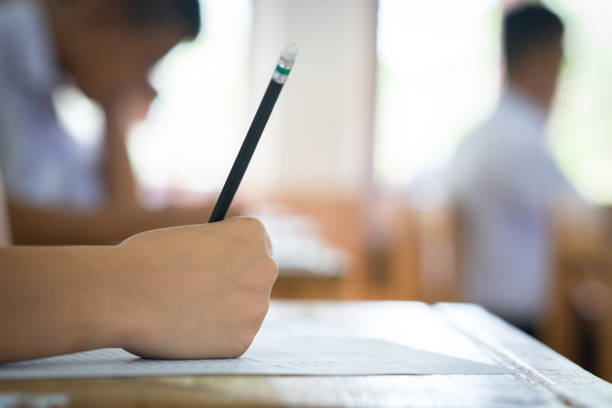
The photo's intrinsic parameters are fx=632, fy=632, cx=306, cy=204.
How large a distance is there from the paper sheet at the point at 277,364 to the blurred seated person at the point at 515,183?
1561mm

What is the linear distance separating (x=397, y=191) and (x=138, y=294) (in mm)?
4861

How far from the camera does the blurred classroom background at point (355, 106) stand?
4934mm

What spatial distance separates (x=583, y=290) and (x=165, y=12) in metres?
1.44

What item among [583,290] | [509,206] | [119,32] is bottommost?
[583,290]

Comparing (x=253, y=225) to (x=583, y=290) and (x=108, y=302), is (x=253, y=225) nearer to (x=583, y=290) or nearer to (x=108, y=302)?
(x=108, y=302)

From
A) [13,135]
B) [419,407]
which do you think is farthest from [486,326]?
[13,135]

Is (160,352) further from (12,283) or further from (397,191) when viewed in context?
(397,191)

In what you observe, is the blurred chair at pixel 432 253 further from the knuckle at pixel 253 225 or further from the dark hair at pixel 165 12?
the knuckle at pixel 253 225

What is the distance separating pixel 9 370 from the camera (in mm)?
435

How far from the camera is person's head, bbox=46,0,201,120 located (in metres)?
1.22

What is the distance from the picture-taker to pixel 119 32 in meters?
1.26

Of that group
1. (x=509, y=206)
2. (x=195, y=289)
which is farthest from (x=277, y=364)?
(x=509, y=206)

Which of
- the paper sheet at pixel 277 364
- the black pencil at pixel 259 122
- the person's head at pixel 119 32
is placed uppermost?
the person's head at pixel 119 32

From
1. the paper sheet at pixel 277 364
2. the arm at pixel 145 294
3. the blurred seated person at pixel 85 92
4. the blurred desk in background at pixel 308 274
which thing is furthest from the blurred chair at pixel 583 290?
the arm at pixel 145 294
